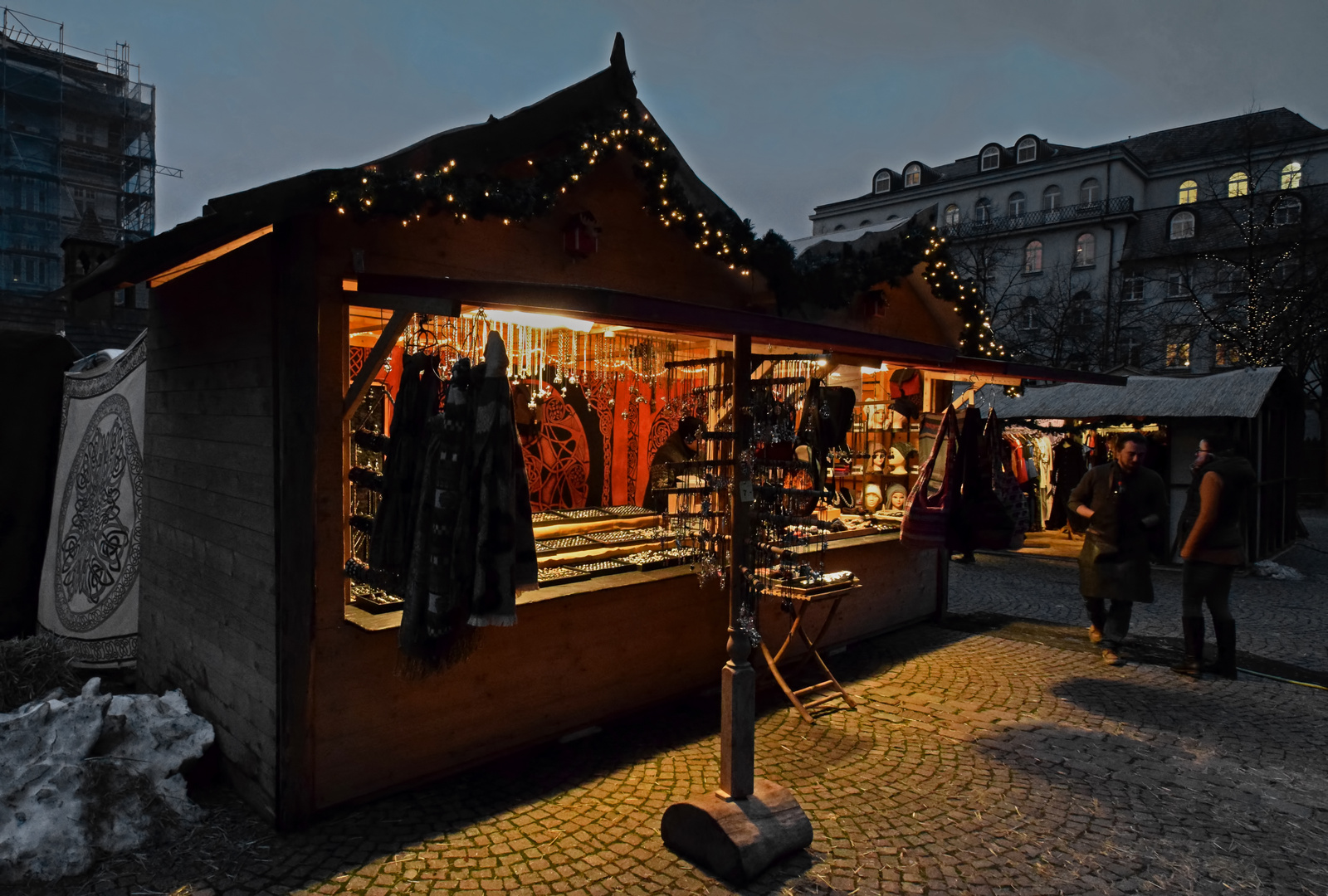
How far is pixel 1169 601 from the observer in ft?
31.3

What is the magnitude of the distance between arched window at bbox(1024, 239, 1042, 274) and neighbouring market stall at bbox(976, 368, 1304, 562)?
23563 millimetres

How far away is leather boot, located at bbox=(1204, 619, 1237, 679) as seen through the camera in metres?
6.50

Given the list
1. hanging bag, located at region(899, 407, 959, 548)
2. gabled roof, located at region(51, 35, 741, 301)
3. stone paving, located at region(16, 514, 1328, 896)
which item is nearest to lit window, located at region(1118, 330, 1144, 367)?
hanging bag, located at region(899, 407, 959, 548)

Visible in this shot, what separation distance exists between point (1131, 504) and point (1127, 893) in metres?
4.02

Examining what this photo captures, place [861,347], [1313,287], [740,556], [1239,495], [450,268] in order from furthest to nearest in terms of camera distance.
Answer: [1313,287]
[1239,495]
[861,347]
[450,268]
[740,556]

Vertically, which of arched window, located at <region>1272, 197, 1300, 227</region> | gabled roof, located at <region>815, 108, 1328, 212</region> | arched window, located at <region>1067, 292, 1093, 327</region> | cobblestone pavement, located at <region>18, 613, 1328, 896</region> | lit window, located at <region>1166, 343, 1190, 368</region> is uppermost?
gabled roof, located at <region>815, 108, 1328, 212</region>

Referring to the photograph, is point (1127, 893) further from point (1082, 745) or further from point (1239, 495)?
point (1239, 495)

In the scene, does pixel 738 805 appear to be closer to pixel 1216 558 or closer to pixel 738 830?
pixel 738 830

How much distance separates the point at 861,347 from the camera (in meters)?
4.93

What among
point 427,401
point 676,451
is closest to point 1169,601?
point 676,451

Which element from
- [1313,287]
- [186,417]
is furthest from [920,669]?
[1313,287]

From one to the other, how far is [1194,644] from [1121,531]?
1.02 meters

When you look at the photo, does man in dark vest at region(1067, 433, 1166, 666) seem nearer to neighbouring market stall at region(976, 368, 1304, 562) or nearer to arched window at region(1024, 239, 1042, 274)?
neighbouring market stall at region(976, 368, 1304, 562)

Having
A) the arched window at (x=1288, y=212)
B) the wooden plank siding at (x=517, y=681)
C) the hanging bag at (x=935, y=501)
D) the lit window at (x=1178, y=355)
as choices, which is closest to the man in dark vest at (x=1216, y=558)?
the hanging bag at (x=935, y=501)
